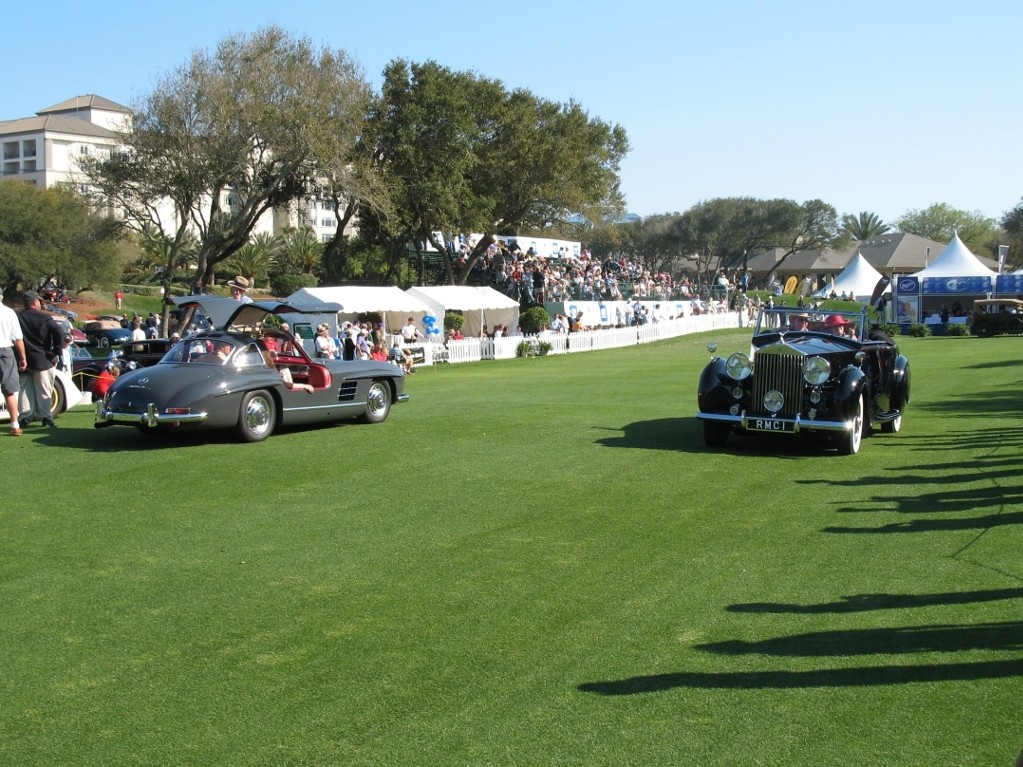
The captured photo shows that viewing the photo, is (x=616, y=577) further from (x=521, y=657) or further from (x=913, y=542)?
(x=913, y=542)

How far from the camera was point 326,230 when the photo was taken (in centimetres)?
12306

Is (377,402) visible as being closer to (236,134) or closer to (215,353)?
(215,353)

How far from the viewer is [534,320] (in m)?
45.8

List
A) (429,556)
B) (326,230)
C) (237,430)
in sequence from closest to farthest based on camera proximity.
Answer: (429,556) → (237,430) → (326,230)

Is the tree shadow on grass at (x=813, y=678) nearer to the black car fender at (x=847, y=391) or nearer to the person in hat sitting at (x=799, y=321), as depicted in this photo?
the black car fender at (x=847, y=391)

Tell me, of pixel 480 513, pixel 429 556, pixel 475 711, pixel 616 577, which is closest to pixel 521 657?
pixel 475 711

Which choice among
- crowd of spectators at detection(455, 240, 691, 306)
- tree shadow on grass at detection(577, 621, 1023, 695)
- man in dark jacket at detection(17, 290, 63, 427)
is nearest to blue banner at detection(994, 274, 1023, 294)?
crowd of spectators at detection(455, 240, 691, 306)

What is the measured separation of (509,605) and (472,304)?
35546mm

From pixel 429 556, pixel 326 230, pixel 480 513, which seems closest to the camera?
pixel 429 556

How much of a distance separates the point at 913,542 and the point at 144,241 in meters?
67.9

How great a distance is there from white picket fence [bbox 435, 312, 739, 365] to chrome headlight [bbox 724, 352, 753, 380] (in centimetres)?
2287

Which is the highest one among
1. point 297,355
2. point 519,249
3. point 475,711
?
point 519,249

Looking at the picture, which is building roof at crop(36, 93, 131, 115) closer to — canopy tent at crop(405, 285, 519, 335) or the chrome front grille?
canopy tent at crop(405, 285, 519, 335)

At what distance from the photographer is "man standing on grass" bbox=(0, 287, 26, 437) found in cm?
1302
